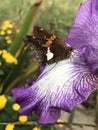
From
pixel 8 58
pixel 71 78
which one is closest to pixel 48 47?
pixel 71 78

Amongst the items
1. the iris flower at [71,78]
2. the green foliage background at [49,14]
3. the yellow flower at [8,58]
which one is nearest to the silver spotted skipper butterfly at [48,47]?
the iris flower at [71,78]

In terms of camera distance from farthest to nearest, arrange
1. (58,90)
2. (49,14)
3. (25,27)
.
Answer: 1. (49,14)
2. (25,27)
3. (58,90)

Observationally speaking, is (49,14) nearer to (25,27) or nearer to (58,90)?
(25,27)

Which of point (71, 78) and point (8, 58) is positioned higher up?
point (8, 58)

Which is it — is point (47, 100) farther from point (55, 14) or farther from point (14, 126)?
point (55, 14)

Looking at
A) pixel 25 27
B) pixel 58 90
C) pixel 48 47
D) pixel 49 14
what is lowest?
pixel 58 90

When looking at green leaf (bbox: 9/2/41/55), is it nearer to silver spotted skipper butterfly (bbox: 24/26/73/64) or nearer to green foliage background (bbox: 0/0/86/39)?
green foliage background (bbox: 0/0/86/39)

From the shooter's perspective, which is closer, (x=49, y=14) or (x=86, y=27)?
(x=86, y=27)
